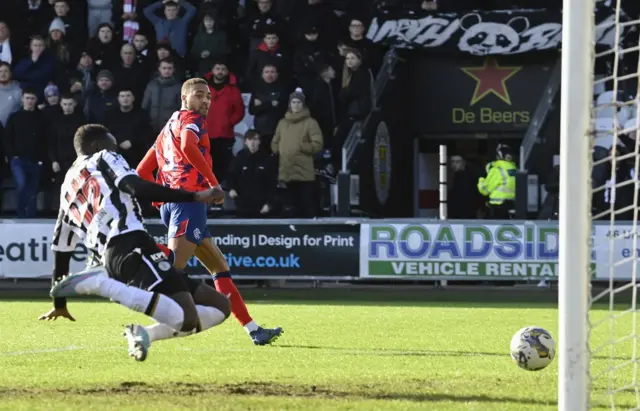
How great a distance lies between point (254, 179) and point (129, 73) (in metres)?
2.75

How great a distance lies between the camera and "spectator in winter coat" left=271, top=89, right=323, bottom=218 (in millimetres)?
19656

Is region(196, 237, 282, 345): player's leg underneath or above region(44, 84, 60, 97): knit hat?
underneath

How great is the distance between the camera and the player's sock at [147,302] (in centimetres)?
796

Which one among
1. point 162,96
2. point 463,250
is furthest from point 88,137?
point 162,96

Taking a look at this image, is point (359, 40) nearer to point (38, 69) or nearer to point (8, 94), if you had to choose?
point (38, 69)

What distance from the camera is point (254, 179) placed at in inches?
792

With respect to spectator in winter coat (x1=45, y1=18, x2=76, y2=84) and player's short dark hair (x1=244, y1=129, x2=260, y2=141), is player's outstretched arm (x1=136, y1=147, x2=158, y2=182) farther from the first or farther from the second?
spectator in winter coat (x1=45, y1=18, x2=76, y2=84)

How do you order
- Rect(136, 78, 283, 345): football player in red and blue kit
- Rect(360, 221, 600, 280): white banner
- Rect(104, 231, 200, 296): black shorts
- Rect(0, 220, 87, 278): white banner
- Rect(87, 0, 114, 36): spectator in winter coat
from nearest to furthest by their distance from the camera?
Rect(104, 231, 200, 296): black shorts < Rect(136, 78, 283, 345): football player in red and blue kit < Rect(360, 221, 600, 280): white banner < Rect(0, 220, 87, 278): white banner < Rect(87, 0, 114, 36): spectator in winter coat

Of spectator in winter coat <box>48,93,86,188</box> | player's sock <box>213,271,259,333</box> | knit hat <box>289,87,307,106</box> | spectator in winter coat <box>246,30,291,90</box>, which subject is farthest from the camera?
spectator in winter coat <box>246,30,291,90</box>

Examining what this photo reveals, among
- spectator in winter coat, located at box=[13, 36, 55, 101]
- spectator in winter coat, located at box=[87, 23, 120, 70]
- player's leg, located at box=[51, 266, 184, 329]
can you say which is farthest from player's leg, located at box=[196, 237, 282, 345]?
spectator in winter coat, located at box=[13, 36, 55, 101]

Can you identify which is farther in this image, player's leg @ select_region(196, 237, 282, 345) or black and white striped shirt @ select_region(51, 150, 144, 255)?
player's leg @ select_region(196, 237, 282, 345)

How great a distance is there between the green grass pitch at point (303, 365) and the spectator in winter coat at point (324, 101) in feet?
19.8

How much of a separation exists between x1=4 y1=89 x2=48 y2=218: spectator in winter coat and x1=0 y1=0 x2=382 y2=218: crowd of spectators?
0.6 inches

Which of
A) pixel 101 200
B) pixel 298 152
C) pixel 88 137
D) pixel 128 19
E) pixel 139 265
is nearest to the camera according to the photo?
pixel 139 265
